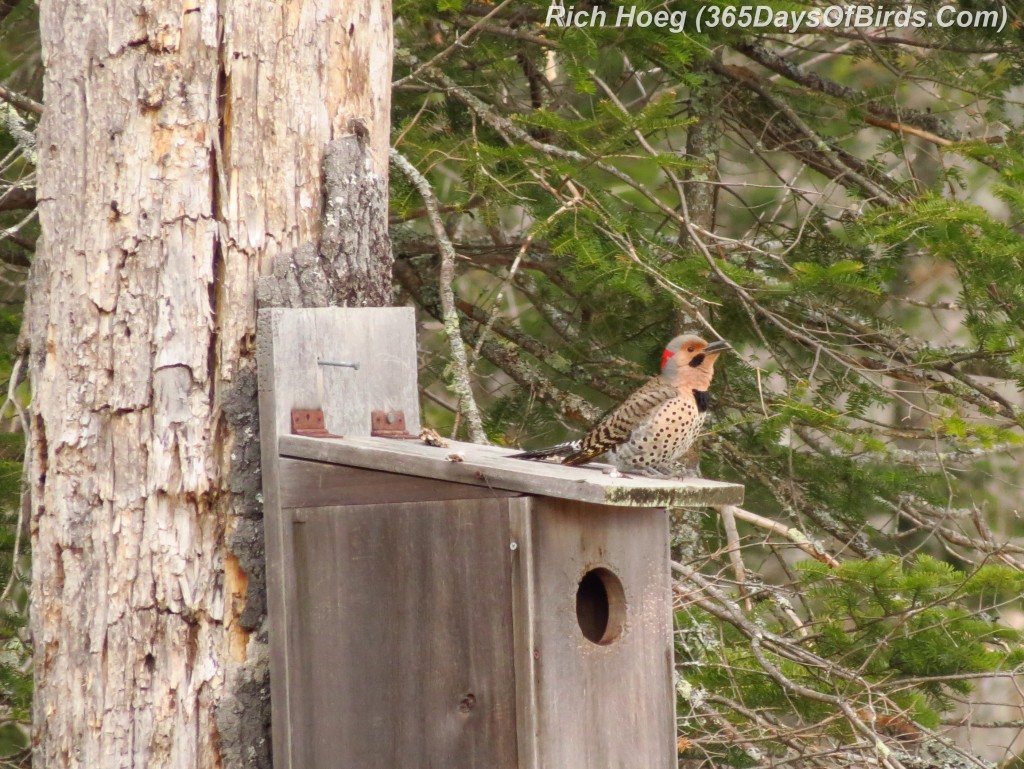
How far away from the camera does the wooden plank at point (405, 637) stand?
2465 mm

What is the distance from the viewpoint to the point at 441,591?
8.32 feet

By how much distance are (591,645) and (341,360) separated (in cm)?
87

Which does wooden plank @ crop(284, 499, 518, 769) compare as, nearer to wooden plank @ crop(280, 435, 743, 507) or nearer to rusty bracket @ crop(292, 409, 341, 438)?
wooden plank @ crop(280, 435, 743, 507)

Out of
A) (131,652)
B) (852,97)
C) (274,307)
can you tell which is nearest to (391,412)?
(274,307)

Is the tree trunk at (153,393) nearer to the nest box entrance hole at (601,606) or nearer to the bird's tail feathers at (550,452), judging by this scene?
the bird's tail feathers at (550,452)

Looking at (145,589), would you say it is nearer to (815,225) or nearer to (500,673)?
(500,673)

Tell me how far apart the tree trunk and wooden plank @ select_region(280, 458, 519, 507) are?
0.15 m

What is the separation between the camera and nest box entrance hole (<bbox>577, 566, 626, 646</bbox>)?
8.95 ft

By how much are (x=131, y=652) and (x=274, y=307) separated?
2.75ft

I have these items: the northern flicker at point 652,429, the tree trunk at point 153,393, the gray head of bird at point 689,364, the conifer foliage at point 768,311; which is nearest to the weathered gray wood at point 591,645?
the tree trunk at point 153,393

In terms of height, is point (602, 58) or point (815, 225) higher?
point (602, 58)

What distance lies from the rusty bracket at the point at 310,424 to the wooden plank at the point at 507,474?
5cm

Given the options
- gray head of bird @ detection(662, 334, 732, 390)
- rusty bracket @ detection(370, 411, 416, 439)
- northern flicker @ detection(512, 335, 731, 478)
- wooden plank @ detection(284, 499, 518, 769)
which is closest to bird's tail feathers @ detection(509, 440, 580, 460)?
northern flicker @ detection(512, 335, 731, 478)

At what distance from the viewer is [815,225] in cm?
497
